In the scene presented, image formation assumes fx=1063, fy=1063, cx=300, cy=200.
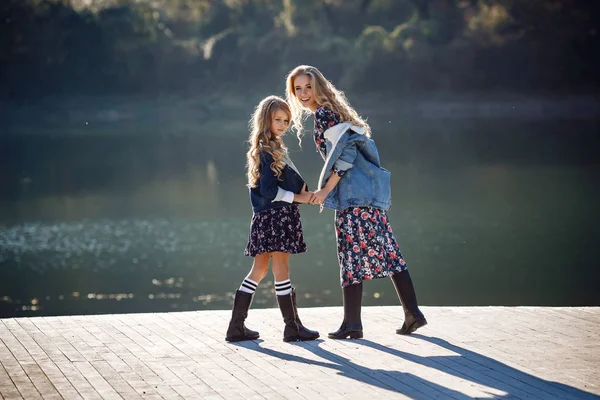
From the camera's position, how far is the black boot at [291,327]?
202 inches

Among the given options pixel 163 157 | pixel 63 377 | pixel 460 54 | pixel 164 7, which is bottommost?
pixel 63 377

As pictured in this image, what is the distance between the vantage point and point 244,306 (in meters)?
5.14

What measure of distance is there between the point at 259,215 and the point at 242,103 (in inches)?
1681

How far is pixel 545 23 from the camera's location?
159 feet

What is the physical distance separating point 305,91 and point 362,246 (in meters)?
0.79

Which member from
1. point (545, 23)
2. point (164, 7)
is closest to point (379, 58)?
point (545, 23)

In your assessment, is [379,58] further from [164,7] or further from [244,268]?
[244,268]

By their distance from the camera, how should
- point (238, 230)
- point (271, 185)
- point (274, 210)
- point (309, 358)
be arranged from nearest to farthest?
point (309, 358) → point (271, 185) → point (274, 210) → point (238, 230)

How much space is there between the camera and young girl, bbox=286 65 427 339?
16.5 ft

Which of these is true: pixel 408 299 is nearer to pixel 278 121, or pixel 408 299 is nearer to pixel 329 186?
pixel 329 186

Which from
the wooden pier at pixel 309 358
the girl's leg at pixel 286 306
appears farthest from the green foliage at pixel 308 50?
the girl's leg at pixel 286 306

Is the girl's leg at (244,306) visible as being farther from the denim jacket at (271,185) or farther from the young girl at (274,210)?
the denim jacket at (271,185)

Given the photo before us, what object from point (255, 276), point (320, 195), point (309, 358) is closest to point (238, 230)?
point (255, 276)

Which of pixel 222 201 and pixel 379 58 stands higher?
pixel 379 58
